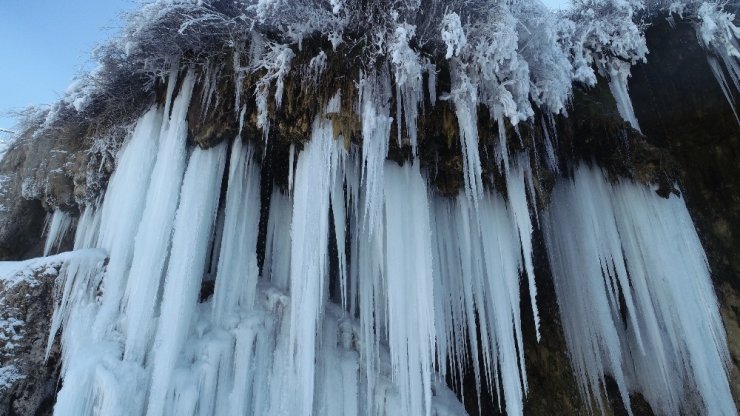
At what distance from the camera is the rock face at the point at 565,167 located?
15.3 feet

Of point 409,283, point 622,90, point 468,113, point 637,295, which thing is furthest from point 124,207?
point 622,90

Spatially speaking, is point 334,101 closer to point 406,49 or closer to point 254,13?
point 406,49

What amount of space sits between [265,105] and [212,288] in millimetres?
2360

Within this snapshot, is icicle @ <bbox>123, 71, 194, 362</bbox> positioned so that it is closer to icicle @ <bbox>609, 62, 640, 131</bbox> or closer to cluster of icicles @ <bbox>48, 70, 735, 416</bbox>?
cluster of icicles @ <bbox>48, 70, 735, 416</bbox>

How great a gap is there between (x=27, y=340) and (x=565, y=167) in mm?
6464

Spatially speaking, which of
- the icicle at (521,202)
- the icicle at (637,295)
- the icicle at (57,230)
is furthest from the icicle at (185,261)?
A: the icicle at (637,295)

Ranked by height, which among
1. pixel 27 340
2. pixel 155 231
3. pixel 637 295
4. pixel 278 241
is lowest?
pixel 27 340

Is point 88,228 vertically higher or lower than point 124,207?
higher

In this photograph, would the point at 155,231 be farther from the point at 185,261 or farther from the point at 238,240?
the point at 238,240

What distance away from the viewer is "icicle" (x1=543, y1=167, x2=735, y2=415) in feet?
15.5

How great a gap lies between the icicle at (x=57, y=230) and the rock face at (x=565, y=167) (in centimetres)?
15

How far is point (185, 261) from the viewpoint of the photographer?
4.51 metres

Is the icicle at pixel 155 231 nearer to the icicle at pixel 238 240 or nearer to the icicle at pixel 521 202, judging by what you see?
the icicle at pixel 238 240

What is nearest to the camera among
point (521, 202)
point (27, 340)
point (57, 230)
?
point (521, 202)
